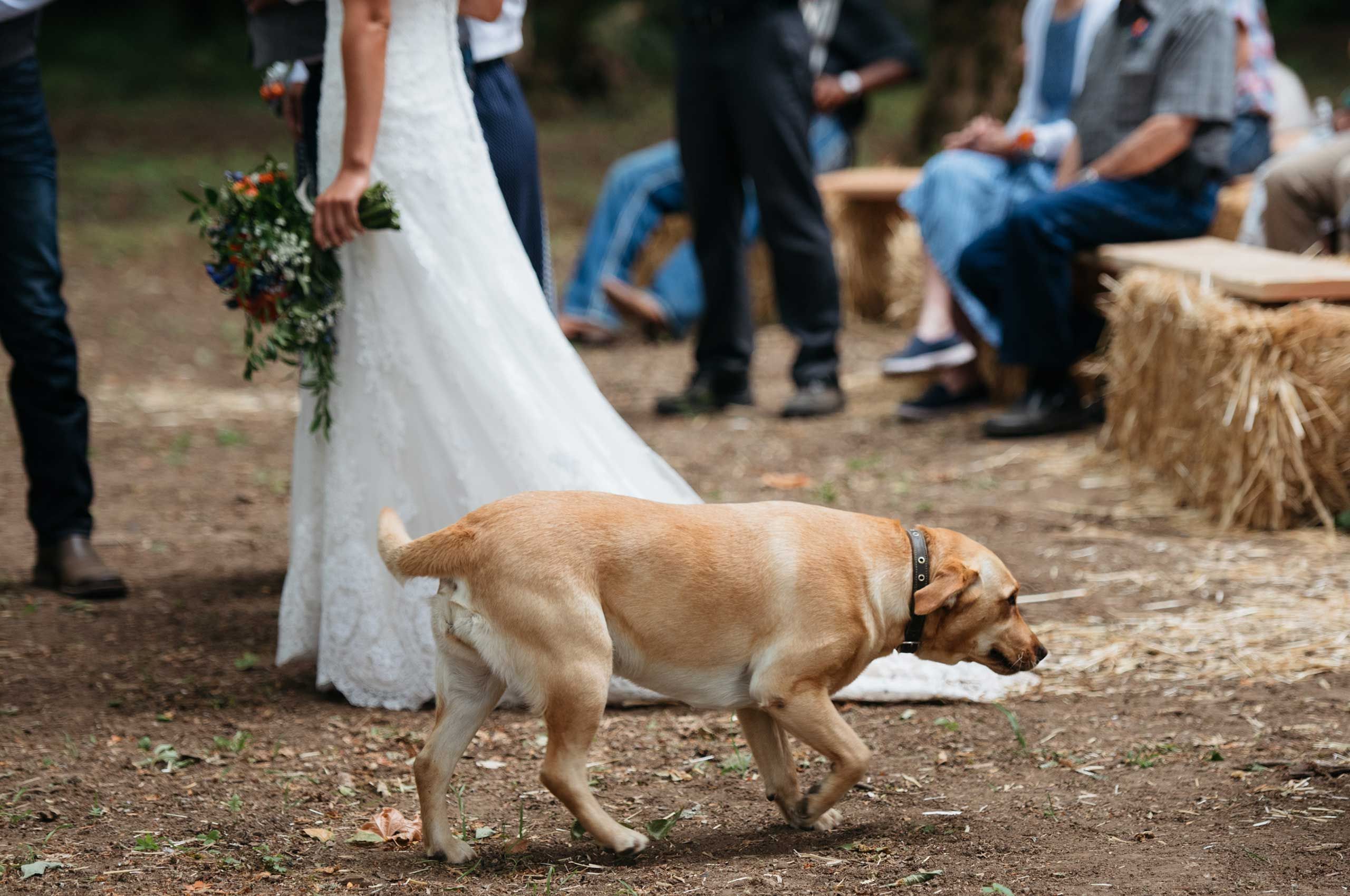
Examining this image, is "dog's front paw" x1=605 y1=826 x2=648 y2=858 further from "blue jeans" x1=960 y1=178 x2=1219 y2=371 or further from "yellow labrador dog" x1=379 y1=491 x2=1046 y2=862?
"blue jeans" x1=960 y1=178 x2=1219 y2=371

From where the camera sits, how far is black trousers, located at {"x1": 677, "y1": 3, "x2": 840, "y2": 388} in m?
6.12

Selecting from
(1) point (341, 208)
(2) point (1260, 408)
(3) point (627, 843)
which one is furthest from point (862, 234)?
(3) point (627, 843)

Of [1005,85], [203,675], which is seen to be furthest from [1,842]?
[1005,85]

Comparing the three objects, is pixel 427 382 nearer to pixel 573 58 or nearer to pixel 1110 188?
pixel 1110 188

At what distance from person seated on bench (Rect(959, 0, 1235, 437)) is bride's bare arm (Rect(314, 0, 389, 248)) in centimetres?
337

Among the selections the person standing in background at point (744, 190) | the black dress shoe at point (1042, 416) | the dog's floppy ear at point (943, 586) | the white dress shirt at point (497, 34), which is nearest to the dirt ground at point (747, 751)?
the dog's floppy ear at point (943, 586)

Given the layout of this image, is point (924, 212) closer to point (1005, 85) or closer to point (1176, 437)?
point (1176, 437)

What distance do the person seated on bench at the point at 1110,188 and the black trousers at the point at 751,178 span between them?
2.46 ft

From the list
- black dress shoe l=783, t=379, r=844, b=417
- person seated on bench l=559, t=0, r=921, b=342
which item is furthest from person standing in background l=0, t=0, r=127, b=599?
person seated on bench l=559, t=0, r=921, b=342

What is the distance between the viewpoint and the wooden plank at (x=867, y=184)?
27.5 ft

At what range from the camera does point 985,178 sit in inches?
257

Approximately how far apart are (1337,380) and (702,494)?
2173mm

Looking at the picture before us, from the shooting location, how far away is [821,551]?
2.57 meters

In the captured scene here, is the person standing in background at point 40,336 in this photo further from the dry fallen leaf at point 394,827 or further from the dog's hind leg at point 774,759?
the dog's hind leg at point 774,759
